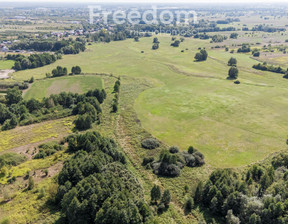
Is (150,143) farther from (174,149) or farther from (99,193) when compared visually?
(99,193)

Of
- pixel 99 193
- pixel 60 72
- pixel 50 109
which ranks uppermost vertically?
pixel 60 72

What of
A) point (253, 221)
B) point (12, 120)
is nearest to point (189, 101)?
point (253, 221)

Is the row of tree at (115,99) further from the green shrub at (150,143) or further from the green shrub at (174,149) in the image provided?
the green shrub at (174,149)

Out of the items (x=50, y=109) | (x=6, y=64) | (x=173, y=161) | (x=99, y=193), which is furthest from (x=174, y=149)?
(x=6, y=64)

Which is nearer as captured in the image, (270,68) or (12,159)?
(12,159)

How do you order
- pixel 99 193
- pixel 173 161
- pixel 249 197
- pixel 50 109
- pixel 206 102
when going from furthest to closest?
pixel 206 102
pixel 50 109
pixel 173 161
pixel 249 197
pixel 99 193

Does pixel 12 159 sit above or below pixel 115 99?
below

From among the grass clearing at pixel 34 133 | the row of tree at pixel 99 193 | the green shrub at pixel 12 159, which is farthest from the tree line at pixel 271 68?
the green shrub at pixel 12 159
